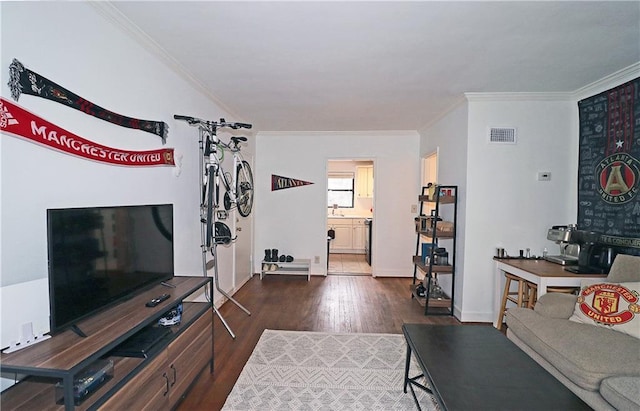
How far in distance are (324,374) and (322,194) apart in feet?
11.4

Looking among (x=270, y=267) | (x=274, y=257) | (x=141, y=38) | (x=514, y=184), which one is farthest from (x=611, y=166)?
(x=270, y=267)

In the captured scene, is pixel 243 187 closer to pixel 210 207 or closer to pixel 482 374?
pixel 210 207

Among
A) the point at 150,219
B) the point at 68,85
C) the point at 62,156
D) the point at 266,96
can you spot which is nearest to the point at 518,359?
the point at 150,219

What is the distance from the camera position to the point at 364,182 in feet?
25.7

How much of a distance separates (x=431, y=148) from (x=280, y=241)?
310 cm

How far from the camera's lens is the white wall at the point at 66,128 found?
1.34 m

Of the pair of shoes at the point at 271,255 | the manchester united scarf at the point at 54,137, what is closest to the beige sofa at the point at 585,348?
the manchester united scarf at the point at 54,137

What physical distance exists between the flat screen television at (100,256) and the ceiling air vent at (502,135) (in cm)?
346

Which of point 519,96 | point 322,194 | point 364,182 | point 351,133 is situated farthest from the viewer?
point 364,182

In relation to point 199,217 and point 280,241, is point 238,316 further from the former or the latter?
point 280,241

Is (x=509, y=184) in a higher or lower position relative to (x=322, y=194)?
higher

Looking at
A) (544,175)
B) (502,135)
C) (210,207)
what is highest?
(502,135)

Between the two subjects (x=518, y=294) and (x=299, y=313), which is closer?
(x=518, y=294)

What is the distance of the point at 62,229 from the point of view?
1381mm
